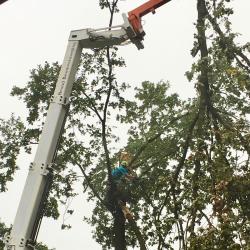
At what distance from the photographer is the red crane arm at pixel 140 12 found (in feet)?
25.6

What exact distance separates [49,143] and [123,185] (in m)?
6.07

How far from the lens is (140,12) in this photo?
8.22 meters

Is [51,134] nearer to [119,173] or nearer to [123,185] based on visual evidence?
[119,173]

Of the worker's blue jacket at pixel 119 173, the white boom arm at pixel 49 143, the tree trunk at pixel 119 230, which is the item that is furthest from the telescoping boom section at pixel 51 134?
the tree trunk at pixel 119 230

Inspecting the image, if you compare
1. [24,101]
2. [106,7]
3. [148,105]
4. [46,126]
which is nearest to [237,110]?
[148,105]

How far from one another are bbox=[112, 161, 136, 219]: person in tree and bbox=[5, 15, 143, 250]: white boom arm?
5388 mm

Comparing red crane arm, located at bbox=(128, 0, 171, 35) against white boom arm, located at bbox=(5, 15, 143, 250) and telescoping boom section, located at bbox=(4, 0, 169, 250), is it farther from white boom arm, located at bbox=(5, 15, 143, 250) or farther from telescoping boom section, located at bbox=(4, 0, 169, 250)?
white boom arm, located at bbox=(5, 15, 143, 250)

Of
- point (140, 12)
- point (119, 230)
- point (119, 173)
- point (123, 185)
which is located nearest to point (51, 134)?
point (140, 12)

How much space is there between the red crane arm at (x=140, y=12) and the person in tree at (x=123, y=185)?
526 cm

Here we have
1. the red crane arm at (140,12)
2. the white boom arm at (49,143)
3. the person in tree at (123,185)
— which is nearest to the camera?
the white boom arm at (49,143)

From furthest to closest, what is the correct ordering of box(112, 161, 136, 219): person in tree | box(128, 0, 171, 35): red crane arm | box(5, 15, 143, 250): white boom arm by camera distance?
box(112, 161, 136, 219): person in tree → box(128, 0, 171, 35): red crane arm → box(5, 15, 143, 250): white boom arm

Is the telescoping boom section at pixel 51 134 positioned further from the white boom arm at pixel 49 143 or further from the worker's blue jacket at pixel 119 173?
the worker's blue jacket at pixel 119 173

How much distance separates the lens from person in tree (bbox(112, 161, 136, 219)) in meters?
12.3

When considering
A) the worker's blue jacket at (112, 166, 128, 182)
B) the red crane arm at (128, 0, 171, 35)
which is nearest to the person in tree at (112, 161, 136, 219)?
the worker's blue jacket at (112, 166, 128, 182)
